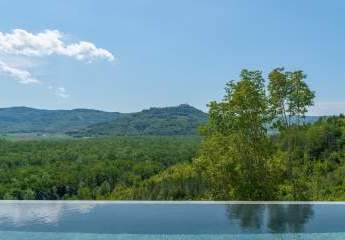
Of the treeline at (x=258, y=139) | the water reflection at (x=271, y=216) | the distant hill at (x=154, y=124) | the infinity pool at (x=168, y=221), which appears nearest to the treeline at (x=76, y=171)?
the treeline at (x=258, y=139)

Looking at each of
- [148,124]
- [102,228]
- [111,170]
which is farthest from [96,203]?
[148,124]

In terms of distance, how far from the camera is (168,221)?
628 cm

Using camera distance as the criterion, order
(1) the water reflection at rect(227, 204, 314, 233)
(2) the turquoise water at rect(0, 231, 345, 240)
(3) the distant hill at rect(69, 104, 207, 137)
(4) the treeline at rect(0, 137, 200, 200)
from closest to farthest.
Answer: (2) the turquoise water at rect(0, 231, 345, 240)
(1) the water reflection at rect(227, 204, 314, 233)
(4) the treeline at rect(0, 137, 200, 200)
(3) the distant hill at rect(69, 104, 207, 137)

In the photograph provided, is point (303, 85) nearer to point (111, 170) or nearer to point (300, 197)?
point (300, 197)

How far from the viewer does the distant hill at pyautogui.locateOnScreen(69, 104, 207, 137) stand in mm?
131375

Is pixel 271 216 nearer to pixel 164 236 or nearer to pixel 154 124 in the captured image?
pixel 164 236

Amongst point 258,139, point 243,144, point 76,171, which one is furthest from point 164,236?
point 76,171

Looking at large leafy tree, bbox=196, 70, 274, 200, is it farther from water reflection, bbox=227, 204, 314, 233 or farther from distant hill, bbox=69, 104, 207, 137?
distant hill, bbox=69, 104, 207, 137

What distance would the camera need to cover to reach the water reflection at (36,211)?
632 cm

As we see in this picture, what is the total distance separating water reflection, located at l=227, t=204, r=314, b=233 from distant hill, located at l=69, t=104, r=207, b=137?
385 feet

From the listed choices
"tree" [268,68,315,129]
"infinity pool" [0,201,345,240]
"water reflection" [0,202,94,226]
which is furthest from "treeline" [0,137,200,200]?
"infinity pool" [0,201,345,240]

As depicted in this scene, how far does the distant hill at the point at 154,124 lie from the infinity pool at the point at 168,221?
117 metres

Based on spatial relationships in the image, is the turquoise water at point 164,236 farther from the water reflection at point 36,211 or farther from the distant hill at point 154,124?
the distant hill at point 154,124

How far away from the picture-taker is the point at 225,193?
29.9 ft
